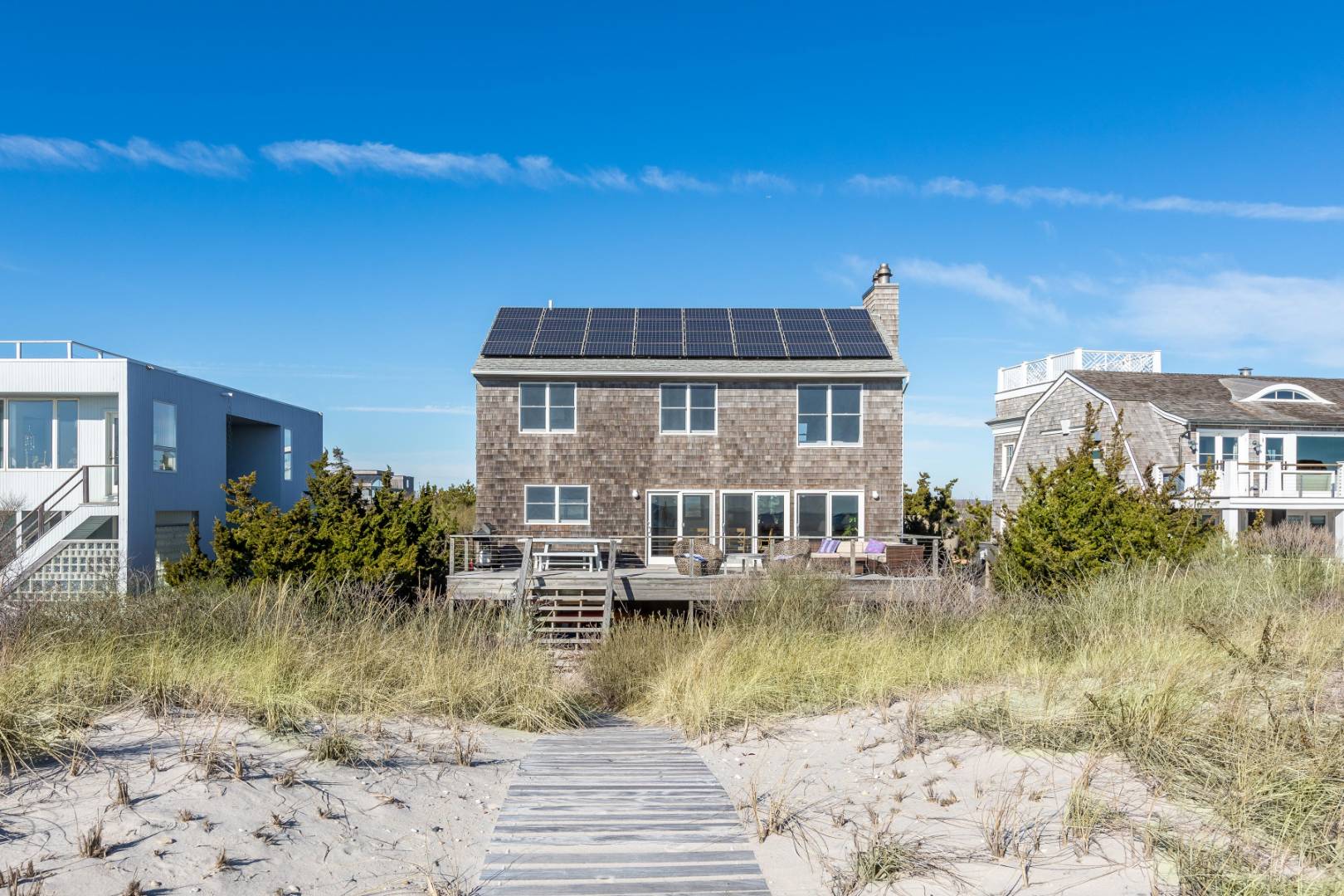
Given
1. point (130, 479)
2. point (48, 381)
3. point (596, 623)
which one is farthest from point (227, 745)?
point (48, 381)

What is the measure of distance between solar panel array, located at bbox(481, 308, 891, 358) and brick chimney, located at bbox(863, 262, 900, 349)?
0.27 metres

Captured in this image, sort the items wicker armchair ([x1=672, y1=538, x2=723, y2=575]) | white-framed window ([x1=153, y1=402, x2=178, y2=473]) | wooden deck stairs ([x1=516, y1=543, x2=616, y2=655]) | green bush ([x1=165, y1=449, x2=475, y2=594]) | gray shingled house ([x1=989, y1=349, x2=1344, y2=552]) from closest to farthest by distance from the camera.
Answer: wooden deck stairs ([x1=516, y1=543, x2=616, y2=655]), green bush ([x1=165, y1=449, x2=475, y2=594]), wicker armchair ([x1=672, y1=538, x2=723, y2=575]), white-framed window ([x1=153, y1=402, x2=178, y2=473]), gray shingled house ([x1=989, y1=349, x2=1344, y2=552])

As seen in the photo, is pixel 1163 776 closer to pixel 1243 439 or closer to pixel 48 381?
pixel 48 381

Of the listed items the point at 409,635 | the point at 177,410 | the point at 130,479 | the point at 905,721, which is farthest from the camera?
the point at 177,410

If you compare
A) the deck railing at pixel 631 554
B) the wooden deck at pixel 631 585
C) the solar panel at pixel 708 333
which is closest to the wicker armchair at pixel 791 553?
the deck railing at pixel 631 554

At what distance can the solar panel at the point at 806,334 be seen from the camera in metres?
21.2

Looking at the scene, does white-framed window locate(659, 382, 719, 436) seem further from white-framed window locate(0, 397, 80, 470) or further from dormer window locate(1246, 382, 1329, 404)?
dormer window locate(1246, 382, 1329, 404)

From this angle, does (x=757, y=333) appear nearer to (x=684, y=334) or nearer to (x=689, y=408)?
(x=684, y=334)

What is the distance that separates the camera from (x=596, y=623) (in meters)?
15.3

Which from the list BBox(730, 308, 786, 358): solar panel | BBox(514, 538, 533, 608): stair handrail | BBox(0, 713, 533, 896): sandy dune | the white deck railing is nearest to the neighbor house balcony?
the white deck railing

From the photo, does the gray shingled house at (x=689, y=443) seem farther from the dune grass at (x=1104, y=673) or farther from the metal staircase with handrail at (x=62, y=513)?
the dune grass at (x=1104, y=673)

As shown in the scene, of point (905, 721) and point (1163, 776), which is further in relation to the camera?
point (905, 721)

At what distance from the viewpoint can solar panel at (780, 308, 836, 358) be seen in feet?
69.5

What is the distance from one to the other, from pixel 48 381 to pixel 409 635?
14492 millimetres
